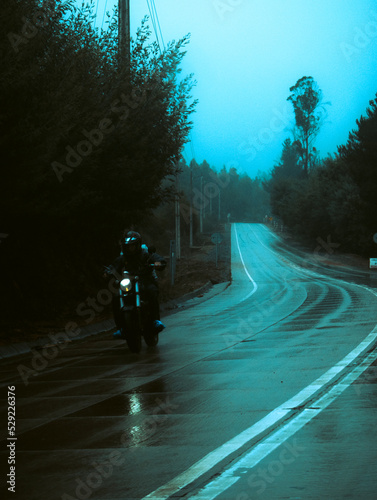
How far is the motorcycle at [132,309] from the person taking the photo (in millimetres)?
12711

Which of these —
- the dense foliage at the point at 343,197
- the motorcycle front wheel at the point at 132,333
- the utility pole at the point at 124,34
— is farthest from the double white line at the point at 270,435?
the dense foliage at the point at 343,197

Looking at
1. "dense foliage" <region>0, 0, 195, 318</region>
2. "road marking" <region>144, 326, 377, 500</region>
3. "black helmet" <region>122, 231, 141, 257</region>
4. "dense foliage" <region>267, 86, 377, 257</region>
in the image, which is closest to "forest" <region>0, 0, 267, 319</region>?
"dense foliage" <region>0, 0, 195, 318</region>

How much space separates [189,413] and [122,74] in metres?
14.5

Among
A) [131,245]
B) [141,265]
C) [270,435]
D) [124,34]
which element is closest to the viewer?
[270,435]

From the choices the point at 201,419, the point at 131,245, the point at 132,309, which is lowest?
the point at 201,419

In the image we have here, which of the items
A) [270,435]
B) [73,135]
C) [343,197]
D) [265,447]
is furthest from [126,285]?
[343,197]

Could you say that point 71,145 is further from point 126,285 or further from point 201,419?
point 201,419

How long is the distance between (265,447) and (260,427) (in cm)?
72

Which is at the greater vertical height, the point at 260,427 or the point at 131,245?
the point at 131,245

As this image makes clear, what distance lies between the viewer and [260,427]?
21.5 feet

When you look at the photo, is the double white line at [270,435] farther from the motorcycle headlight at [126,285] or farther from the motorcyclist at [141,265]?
the motorcyclist at [141,265]

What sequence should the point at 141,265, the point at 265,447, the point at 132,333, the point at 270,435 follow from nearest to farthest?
the point at 265,447 < the point at 270,435 < the point at 132,333 < the point at 141,265

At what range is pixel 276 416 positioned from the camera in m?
6.96

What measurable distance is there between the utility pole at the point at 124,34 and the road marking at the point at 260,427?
13208 millimetres
